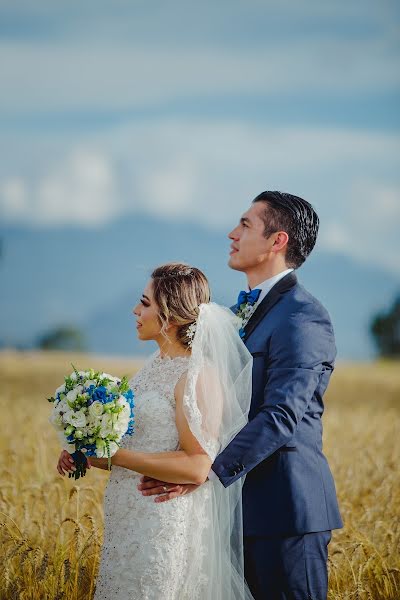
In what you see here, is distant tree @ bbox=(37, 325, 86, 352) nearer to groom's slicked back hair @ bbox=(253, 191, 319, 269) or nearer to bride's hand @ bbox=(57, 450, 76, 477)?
groom's slicked back hair @ bbox=(253, 191, 319, 269)

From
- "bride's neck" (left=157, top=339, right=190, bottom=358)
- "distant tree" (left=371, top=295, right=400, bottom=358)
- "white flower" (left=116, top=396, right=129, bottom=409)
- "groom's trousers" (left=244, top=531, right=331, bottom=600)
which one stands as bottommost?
"groom's trousers" (left=244, top=531, right=331, bottom=600)

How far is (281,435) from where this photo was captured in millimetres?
4742

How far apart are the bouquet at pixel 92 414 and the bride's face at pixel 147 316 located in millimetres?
373

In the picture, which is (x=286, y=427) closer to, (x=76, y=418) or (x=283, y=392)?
(x=283, y=392)

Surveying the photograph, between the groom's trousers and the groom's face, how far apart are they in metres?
1.57

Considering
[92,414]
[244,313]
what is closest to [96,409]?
[92,414]

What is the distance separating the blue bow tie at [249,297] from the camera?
206 inches

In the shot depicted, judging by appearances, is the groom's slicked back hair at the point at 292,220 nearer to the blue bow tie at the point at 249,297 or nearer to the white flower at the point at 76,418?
the blue bow tie at the point at 249,297

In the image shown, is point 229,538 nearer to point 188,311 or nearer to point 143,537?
point 143,537

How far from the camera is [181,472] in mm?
4664

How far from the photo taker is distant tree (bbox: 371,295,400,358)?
278ft

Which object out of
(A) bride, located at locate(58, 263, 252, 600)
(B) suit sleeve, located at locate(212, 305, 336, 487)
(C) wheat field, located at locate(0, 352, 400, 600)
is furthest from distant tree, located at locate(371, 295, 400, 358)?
(A) bride, located at locate(58, 263, 252, 600)

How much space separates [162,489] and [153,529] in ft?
0.79

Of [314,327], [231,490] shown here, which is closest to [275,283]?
[314,327]
